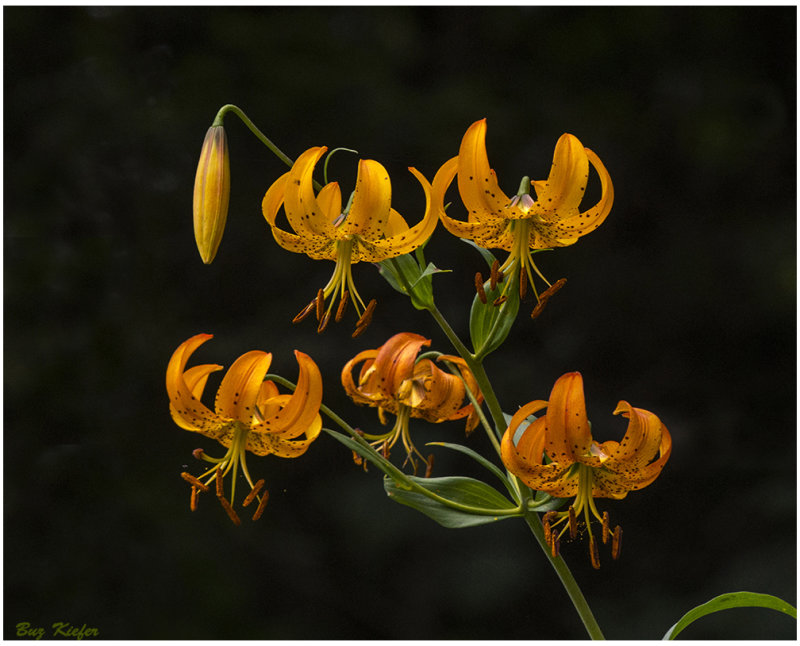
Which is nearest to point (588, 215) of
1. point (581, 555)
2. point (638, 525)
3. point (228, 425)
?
point (228, 425)

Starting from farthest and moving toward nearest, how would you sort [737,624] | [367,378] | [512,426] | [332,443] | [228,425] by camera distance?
1. [332,443]
2. [737,624]
3. [367,378]
4. [228,425]
5. [512,426]

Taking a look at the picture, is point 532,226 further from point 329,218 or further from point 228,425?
point 228,425

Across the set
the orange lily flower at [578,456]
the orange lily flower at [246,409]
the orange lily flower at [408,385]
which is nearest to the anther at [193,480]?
the orange lily flower at [246,409]

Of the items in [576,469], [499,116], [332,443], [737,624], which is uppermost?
[499,116]

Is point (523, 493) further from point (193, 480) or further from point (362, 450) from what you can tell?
point (193, 480)

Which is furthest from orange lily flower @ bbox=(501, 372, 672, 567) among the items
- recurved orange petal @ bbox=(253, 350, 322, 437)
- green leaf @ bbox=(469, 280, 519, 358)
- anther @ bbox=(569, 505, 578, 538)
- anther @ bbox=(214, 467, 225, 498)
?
anther @ bbox=(214, 467, 225, 498)

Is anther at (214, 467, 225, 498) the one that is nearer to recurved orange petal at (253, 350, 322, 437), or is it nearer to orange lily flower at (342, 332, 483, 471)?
recurved orange petal at (253, 350, 322, 437)
